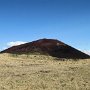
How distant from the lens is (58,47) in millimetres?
34500

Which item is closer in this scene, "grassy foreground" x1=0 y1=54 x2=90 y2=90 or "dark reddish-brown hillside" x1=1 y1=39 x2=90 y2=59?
"grassy foreground" x1=0 y1=54 x2=90 y2=90

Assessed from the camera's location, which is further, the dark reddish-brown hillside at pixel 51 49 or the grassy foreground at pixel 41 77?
the dark reddish-brown hillside at pixel 51 49

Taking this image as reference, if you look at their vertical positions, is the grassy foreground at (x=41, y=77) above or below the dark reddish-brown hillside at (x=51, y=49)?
below

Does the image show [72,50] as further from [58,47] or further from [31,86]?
[31,86]

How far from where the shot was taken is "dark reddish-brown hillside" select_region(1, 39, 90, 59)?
33.0 meters

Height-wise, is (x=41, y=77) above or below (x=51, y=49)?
below

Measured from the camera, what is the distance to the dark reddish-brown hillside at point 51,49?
1298 inches

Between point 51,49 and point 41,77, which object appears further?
point 51,49

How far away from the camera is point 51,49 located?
34000 mm

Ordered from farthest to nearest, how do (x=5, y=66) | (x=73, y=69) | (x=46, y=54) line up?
(x=46, y=54) < (x=5, y=66) < (x=73, y=69)

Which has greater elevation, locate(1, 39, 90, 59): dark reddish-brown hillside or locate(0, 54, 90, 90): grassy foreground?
locate(1, 39, 90, 59): dark reddish-brown hillside

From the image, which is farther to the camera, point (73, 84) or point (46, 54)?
point (46, 54)

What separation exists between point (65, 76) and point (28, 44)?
16279 mm

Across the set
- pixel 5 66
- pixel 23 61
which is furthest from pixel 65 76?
pixel 23 61
